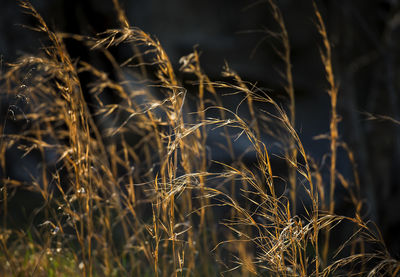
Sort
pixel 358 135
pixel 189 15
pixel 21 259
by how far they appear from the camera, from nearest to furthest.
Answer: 1. pixel 21 259
2. pixel 358 135
3. pixel 189 15

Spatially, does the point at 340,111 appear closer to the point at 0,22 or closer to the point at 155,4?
the point at 155,4

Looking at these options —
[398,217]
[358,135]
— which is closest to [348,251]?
[398,217]

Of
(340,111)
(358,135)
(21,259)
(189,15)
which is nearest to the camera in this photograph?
(21,259)

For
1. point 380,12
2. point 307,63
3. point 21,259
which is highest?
point 380,12

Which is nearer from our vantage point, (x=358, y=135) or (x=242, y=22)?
(x=358, y=135)

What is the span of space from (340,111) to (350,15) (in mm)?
542

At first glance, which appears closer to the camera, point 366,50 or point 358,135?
point 358,135

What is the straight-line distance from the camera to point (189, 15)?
3.16 meters

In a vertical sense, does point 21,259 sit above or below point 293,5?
below

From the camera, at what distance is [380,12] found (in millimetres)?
3025

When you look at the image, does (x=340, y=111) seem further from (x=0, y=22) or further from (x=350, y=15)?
(x=0, y=22)

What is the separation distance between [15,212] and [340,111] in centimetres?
209

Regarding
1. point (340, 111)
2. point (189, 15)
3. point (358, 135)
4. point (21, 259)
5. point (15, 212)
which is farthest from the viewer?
point (189, 15)

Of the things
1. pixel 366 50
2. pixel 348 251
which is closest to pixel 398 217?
pixel 348 251
